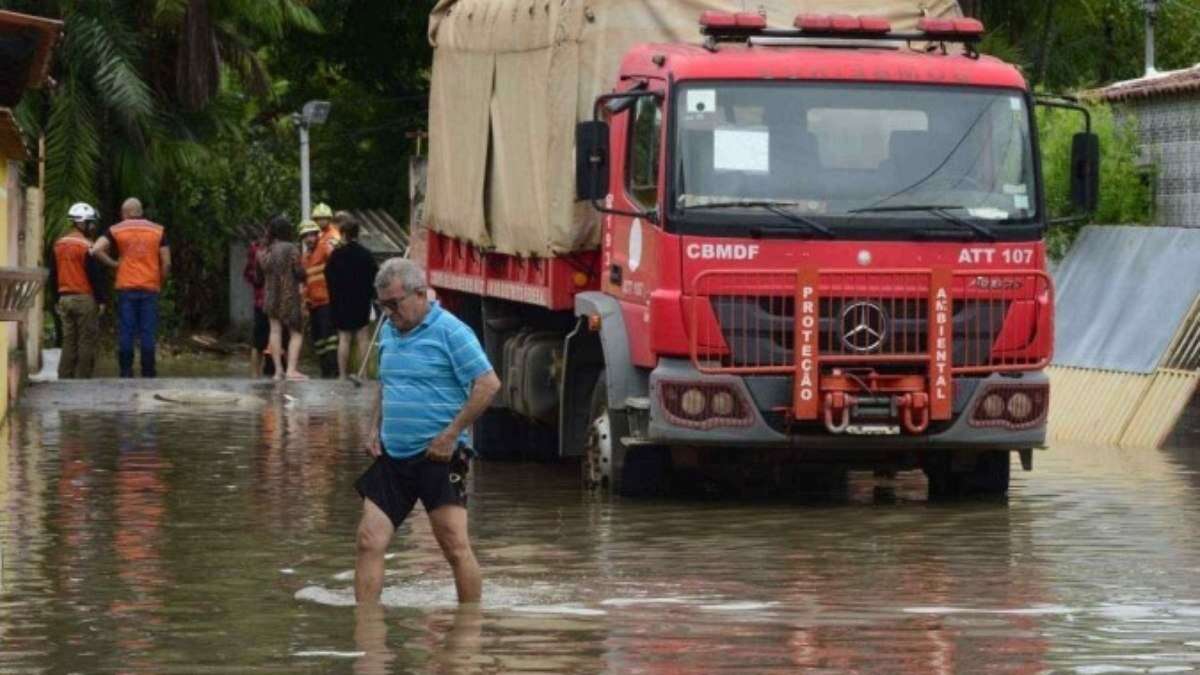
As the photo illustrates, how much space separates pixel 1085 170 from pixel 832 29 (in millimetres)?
1759

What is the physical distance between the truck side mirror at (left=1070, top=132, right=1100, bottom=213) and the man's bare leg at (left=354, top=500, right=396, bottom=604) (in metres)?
7.30

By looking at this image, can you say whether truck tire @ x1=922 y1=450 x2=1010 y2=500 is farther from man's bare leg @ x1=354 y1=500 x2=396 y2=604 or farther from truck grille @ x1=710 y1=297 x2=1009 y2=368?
man's bare leg @ x1=354 y1=500 x2=396 y2=604

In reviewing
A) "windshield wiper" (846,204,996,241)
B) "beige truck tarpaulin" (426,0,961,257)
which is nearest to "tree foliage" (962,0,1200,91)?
"beige truck tarpaulin" (426,0,961,257)

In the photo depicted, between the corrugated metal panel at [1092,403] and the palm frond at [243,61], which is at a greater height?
the palm frond at [243,61]

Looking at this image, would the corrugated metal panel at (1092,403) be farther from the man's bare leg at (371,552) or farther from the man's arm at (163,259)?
the man's bare leg at (371,552)

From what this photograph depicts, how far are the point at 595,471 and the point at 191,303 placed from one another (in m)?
30.2

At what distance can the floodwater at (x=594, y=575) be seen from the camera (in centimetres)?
1150

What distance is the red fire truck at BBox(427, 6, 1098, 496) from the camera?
1780 centimetres

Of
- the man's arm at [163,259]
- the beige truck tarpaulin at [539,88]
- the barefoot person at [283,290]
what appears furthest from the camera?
the barefoot person at [283,290]

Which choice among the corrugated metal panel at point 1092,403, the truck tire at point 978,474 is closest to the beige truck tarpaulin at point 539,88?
the truck tire at point 978,474

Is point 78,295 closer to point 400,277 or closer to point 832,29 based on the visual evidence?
point 832,29

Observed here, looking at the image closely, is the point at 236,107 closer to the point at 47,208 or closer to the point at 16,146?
the point at 47,208

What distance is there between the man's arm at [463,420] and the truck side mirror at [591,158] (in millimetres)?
5549

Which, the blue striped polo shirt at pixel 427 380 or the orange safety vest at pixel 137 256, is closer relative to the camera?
the blue striped polo shirt at pixel 427 380
